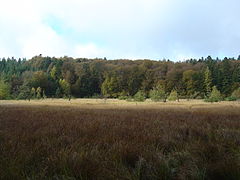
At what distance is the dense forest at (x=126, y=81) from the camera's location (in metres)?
78.9

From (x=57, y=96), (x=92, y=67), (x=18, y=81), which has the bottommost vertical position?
(x=57, y=96)

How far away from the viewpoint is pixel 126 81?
305 ft

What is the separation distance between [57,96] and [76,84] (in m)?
11.6

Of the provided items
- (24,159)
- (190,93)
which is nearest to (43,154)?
(24,159)

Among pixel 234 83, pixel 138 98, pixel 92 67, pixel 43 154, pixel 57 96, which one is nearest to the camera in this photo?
pixel 43 154

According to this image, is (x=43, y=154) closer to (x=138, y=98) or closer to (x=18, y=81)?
(x=138, y=98)

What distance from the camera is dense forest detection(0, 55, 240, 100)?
259 ft

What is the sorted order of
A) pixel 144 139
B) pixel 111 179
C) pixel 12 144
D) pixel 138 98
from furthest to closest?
pixel 138 98, pixel 144 139, pixel 12 144, pixel 111 179

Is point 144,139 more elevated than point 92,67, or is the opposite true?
point 92,67

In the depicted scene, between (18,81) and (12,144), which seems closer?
(12,144)

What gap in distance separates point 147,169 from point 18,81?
318ft

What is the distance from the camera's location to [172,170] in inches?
110

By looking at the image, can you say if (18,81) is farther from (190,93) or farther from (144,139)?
(144,139)

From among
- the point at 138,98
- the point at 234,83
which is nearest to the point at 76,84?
the point at 138,98
